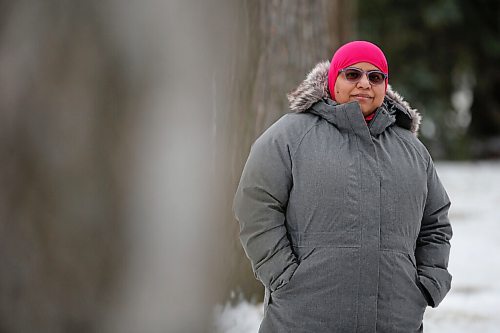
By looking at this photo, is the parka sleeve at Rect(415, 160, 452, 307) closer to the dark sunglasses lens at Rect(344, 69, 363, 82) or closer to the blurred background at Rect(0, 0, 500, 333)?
the dark sunglasses lens at Rect(344, 69, 363, 82)

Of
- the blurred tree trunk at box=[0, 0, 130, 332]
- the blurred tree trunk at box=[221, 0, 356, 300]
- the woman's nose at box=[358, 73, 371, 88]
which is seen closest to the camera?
the blurred tree trunk at box=[0, 0, 130, 332]

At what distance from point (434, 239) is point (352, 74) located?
27.0 inches

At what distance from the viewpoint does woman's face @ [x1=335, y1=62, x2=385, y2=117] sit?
107 inches

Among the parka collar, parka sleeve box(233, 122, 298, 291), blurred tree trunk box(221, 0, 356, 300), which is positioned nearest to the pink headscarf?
the parka collar

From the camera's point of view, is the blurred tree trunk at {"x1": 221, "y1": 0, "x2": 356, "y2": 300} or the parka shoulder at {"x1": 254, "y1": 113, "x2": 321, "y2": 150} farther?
the blurred tree trunk at {"x1": 221, "y1": 0, "x2": 356, "y2": 300}

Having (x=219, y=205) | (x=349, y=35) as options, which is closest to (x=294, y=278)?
(x=219, y=205)

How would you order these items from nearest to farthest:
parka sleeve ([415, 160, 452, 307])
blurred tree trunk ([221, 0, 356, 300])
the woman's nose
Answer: the woman's nose
parka sleeve ([415, 160, 452, 307])
blurred tree trunk ([221, 0, 356, 300])

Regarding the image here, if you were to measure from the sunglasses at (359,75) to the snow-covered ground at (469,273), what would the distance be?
3.36 ft

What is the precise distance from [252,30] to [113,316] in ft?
9.29

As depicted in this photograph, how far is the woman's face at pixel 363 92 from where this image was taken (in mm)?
2713

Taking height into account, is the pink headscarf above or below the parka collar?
above

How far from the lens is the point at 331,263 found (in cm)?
258

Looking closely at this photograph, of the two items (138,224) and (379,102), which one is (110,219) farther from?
(379,102)

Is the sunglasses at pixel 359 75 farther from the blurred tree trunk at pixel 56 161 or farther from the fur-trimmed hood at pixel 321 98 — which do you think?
the blurred tree trunk at pixel 56 161
